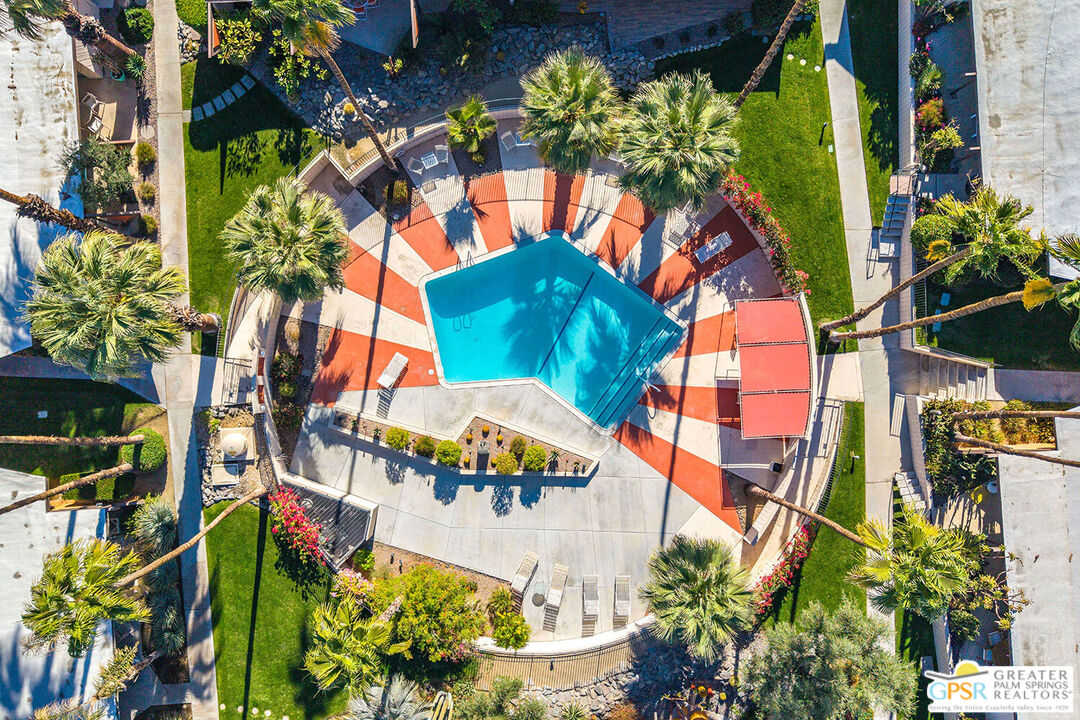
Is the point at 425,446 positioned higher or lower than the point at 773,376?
lower

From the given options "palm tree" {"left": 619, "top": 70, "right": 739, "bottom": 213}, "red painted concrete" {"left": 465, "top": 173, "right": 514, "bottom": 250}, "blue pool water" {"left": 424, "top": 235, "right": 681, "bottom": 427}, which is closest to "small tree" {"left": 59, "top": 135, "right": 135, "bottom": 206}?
"blue pool water" {"left": 424, "top": 235, "right": 681, "bottom": 427}

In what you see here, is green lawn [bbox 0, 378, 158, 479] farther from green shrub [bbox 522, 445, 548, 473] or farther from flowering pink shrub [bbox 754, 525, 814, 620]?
flowering pink shrub [bbox 754, 525, 814, 620]

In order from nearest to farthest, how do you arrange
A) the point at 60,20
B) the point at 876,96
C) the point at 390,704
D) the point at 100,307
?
the point at 100,307
the point at 60,20
the point at 390,704
the point at 876,96

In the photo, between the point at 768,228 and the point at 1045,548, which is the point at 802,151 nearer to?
the point at 768,228

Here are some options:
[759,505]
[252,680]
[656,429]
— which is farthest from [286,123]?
[759,505]

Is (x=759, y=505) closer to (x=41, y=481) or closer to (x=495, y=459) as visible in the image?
(x=495, y=459)

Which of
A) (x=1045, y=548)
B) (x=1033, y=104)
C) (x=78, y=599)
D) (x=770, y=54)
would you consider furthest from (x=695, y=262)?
(x=78, y=599)

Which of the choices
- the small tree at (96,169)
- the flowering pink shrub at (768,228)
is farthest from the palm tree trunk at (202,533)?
the flowering pink shrub at (768,228)

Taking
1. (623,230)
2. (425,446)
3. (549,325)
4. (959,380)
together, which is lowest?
(425,446)
